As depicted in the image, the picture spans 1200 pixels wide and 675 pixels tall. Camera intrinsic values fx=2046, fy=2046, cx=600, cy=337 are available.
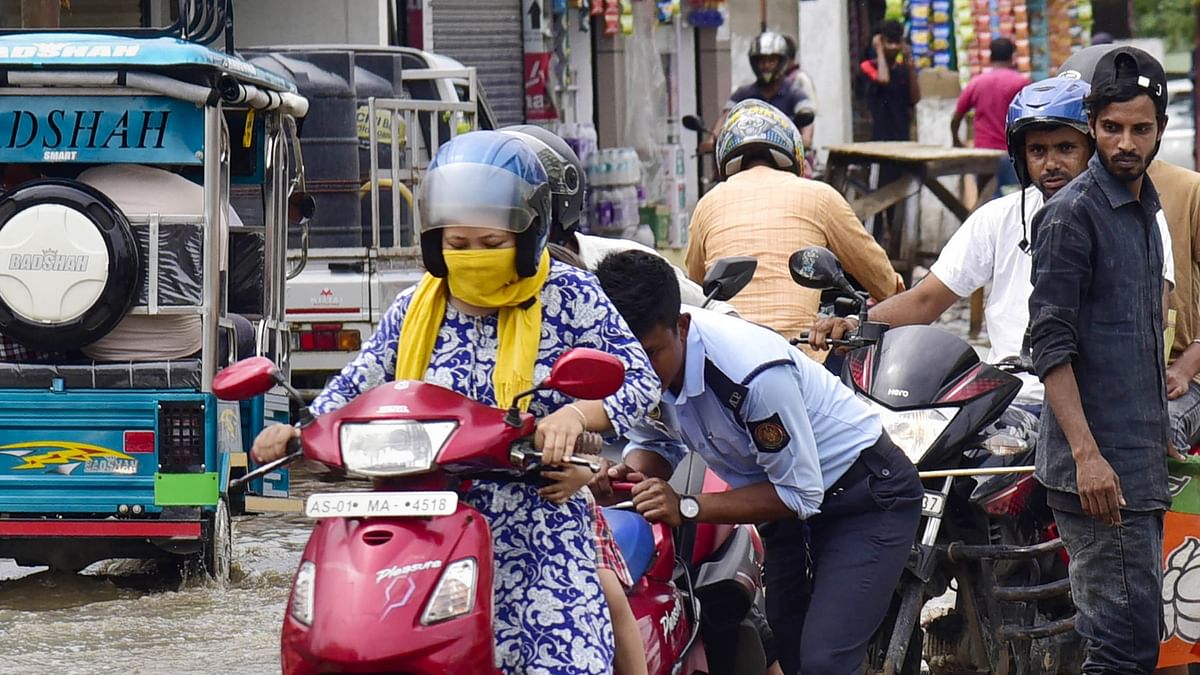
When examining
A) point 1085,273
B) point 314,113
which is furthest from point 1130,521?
point 314,113

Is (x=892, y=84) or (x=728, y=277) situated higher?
(x=892, y=84)

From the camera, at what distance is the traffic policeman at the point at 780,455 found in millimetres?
4180

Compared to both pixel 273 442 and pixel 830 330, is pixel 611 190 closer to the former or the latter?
pixel 830 330

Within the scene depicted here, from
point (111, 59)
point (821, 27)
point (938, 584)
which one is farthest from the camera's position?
point (821, 27)

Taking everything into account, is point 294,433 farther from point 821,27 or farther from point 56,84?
point 821,27

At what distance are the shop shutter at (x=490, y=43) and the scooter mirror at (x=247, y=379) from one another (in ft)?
49.1

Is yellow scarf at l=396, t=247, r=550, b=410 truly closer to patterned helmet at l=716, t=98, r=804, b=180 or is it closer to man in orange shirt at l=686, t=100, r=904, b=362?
man in orange shirt at l=686, t=100, r=904, b=362

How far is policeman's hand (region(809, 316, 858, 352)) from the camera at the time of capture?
570cm

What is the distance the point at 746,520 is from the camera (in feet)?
14.3

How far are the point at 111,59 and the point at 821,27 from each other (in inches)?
671

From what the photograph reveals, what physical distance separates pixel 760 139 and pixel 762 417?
298cm

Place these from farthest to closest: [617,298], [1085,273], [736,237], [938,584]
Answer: [736,237]
[938,584]
[1085,273]
[617,298]

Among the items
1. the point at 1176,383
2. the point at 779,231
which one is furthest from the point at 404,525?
the point at 779,231

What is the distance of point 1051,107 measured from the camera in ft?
17.9
